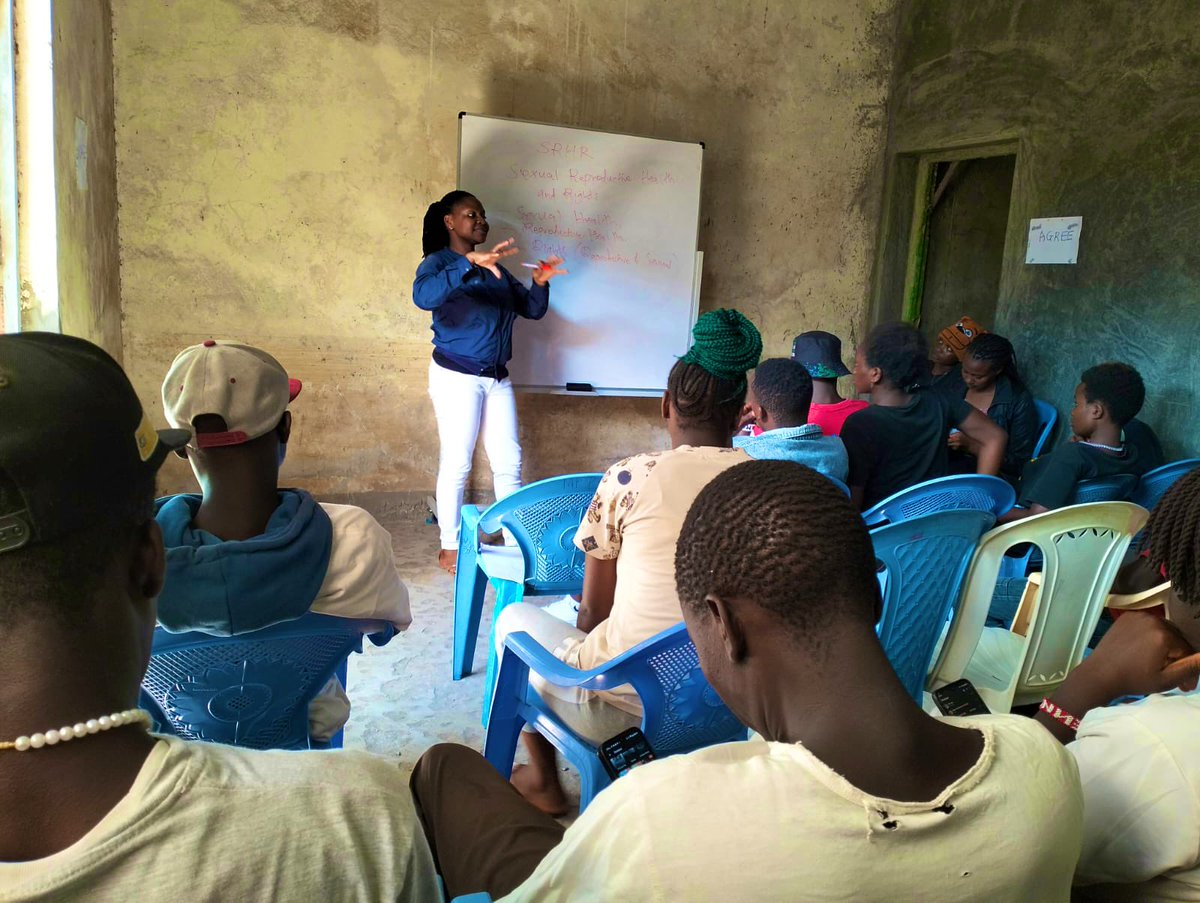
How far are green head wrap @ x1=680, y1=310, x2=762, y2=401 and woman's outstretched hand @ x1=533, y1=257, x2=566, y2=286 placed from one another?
7.22 feet

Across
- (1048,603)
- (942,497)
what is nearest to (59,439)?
(1048,603)

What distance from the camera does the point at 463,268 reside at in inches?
150

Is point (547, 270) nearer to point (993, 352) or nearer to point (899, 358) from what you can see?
point (899, 358)

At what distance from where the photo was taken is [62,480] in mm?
646

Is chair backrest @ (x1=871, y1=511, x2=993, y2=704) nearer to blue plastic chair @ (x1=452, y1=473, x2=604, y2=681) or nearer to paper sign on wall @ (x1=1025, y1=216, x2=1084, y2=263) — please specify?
blue plastic chair @ (x1=452, y1=473, x2=604, y2=681)

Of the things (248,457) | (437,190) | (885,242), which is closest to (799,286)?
(885,242)

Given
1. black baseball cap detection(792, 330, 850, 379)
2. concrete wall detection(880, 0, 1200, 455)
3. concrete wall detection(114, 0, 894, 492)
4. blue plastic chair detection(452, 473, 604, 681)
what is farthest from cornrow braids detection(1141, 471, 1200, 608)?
concrete wall detection(114, 0, 894, 492)

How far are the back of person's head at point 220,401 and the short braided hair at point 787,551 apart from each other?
87 cm

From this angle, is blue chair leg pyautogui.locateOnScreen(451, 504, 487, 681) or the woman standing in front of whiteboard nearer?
blue chair leg pyautogui.locateOnScreen(451, 504, 487, 681)

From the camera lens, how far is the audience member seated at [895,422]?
2.84m

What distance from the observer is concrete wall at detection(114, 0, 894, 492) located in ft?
13.1

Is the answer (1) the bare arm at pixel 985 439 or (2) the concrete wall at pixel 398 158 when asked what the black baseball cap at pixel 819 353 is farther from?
(2) the concrete wall at pixel 398 158

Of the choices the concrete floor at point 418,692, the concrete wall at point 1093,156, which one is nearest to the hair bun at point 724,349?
the concrete floor at point 418,692

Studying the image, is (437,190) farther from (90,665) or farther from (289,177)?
(90,665)
